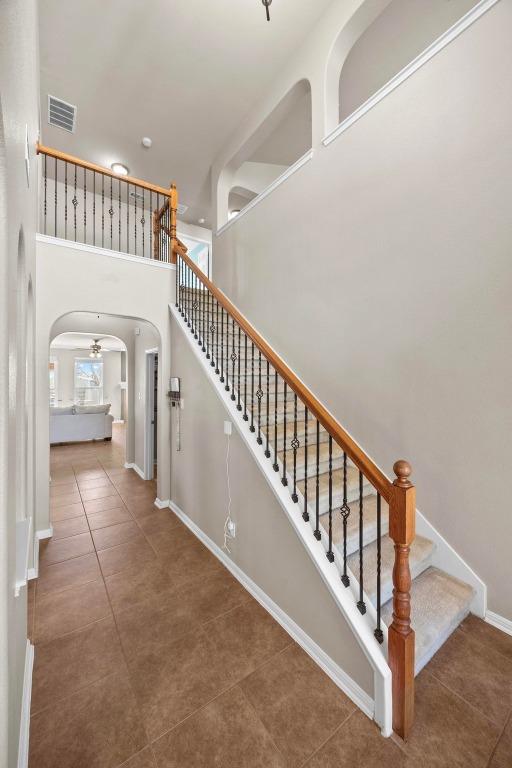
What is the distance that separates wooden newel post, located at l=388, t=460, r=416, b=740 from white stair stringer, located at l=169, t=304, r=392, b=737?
44mm

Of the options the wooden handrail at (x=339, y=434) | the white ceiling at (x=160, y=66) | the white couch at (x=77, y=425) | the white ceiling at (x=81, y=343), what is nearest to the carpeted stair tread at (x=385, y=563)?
the wooden handrail at (x=339, y=434)

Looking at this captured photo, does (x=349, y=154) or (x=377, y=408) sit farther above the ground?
(x=349, y=154)

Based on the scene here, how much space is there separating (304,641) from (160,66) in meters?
5.79

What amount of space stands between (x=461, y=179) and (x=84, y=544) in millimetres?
4511

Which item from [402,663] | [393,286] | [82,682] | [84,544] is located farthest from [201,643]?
[393,286]

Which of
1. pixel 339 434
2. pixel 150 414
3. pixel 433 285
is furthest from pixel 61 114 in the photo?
pixel 339 434

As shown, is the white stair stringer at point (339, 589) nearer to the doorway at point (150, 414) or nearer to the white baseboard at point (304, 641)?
the white baseboard at point (304, 641)

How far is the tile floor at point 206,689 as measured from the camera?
1350 millimetres

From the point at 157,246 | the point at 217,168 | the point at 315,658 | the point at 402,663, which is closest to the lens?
the point at 402,663

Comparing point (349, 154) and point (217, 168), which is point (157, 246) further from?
point (349, 154)

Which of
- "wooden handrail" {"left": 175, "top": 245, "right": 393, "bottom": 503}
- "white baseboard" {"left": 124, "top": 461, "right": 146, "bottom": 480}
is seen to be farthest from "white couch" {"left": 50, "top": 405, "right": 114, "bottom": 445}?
"wooden handrail" {"left": 175, "top": 245, "right": 393, "bottom": 503}

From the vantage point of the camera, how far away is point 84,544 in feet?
9.93

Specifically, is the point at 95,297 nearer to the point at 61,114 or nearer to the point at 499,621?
the point at 61,114

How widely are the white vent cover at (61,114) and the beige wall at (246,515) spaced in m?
3.29
